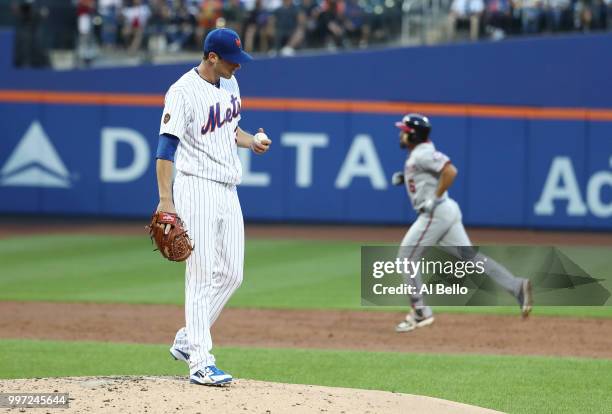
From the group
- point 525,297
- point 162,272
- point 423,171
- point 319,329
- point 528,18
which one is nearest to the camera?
point 423,171

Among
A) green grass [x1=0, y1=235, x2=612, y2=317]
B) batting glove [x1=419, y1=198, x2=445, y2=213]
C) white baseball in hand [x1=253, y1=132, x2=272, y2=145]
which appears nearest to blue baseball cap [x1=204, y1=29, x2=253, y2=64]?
white baseball in hand [x1=253, y1=132, x2=272, y2=145]

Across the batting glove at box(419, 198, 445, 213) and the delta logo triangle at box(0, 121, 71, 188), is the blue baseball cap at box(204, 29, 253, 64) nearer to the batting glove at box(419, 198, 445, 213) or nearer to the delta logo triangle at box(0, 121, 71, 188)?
the batting glove at box(419, 198, 445, 213)

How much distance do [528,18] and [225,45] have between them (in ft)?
50.4

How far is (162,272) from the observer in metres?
14.1

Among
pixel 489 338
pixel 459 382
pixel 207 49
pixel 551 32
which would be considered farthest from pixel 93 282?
pixel 551 32

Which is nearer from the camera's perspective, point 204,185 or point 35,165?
point 204,185

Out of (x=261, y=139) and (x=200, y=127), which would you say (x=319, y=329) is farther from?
(x=200, y=127)

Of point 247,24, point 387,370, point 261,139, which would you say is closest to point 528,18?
point 247,24

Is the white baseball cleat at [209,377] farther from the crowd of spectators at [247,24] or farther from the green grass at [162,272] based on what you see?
the crowd of spectators at [247,24]

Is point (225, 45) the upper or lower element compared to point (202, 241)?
upper

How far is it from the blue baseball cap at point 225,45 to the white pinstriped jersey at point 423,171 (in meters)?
4.00

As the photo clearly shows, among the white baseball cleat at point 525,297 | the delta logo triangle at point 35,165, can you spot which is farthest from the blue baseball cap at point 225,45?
the delta logo triangle at point 35,165

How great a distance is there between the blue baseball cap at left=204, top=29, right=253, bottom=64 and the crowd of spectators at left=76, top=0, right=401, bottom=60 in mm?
14917

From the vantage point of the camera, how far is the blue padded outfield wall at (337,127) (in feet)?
64.8
